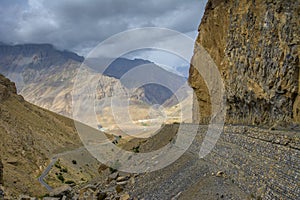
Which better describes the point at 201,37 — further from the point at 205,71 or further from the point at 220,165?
the point at 220,165

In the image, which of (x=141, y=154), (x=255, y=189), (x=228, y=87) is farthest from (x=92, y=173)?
(x=255, y=189)

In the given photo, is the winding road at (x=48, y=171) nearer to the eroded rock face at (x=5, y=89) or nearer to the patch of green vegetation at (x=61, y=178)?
the patch of green vegetation at (x=61, y=178)

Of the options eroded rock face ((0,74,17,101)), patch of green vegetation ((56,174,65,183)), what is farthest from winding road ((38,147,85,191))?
eroded rock face ((0,74,17,101))

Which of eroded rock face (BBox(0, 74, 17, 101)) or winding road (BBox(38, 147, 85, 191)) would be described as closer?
winding road (BBox(38, 147, 85, 191))

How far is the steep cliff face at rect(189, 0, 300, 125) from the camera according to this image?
19.4 m

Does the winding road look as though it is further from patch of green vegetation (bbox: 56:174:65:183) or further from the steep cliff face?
the steep cliff face

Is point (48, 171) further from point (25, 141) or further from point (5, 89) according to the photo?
point (5, 89)

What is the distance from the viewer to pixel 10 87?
92.7 m

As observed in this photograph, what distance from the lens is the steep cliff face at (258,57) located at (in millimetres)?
19406

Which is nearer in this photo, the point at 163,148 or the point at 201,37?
the point at 163,148

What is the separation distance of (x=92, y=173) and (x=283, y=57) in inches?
1773

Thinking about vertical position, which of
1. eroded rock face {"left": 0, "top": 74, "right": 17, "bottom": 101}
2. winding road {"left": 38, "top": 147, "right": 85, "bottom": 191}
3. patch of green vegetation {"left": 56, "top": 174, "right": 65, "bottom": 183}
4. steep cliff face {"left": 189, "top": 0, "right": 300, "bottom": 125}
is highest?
eroded rock face {"left": 0, "top": 74, "right": 17, "bottom": 101}

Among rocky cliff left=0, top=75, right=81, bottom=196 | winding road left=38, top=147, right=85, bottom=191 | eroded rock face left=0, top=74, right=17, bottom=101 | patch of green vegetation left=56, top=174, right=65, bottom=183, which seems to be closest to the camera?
rocky cliff left=0, top=75, right=81, bottom=196

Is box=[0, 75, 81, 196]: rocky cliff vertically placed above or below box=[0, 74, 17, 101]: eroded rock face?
below
